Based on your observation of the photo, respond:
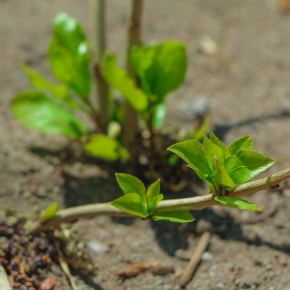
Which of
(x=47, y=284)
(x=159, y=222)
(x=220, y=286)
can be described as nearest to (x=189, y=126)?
(x=159, y=222)

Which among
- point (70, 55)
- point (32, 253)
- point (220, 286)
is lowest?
point (220, 286)

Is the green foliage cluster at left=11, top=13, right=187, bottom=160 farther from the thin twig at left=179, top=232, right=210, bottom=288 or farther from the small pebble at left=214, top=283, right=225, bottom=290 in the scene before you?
the small pebble at left=214, top=283, right=225, bottom=290

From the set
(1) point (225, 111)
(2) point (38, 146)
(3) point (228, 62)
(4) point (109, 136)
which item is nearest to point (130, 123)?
(4) point (109, 136)

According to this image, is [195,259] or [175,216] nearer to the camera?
[175,216]

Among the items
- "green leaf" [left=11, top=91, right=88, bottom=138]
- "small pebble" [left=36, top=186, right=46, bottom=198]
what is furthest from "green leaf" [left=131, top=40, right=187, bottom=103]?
"small pebble" [left=36, top=186, right=46, bottom=198]

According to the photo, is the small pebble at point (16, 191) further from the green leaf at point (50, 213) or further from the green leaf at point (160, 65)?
the green leaf at point (160, 65)

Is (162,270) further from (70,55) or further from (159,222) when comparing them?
(70,55)

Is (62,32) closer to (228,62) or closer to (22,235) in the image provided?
(22,235)

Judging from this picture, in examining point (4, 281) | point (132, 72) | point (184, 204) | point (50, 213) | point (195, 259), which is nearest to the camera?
point (184, 204)
